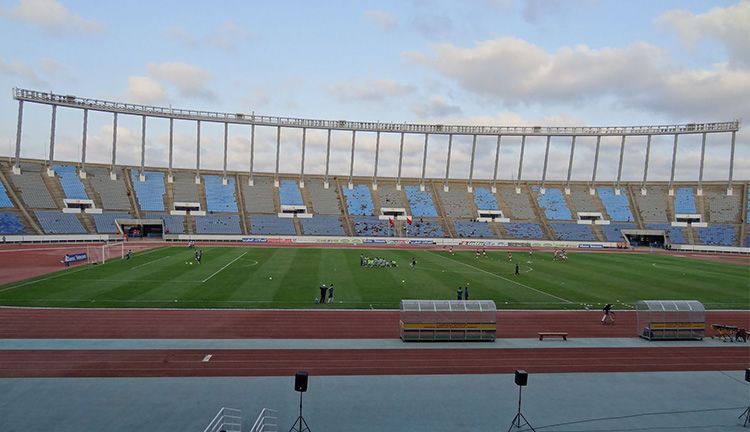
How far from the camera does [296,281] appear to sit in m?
32.2

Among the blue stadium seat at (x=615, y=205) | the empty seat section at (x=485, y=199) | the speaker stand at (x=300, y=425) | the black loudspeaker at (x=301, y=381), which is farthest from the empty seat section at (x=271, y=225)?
the black loudspeaker at (x=301, y=381)

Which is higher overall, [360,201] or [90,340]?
[360,201]

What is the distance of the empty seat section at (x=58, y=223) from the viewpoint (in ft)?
187

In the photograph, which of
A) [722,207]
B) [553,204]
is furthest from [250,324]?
[722,207]

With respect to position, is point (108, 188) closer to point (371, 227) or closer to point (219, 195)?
point (219, 195)

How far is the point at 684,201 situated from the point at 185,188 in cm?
8023

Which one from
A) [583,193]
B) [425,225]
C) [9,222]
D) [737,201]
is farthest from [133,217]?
[737,201]

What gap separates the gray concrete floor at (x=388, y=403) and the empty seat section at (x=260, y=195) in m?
59.3

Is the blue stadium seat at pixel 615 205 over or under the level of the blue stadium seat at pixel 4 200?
over

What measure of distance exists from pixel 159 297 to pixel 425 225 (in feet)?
169

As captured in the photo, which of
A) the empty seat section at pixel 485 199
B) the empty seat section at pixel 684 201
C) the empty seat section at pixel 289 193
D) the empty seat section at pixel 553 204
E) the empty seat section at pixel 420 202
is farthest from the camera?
the empty seat section at pixel 485 199

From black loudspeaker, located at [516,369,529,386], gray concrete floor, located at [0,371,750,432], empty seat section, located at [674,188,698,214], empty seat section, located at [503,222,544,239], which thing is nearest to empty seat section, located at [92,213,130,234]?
gray concrete floor, located at [0,371,750,432]

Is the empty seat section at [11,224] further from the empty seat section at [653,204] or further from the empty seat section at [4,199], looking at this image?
the empty seat section at [653,204]

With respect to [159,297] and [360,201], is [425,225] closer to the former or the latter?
[360,201]
